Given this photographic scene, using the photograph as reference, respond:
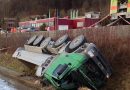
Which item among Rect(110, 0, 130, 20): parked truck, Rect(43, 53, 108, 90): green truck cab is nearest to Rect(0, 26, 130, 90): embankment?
Rect(43, 53, 108, 90): green truck cab

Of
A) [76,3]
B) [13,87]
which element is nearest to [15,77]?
[13,87]

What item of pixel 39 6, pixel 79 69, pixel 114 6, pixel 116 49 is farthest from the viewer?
pixel 39 6

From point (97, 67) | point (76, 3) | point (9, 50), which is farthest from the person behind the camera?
point (76, 3)

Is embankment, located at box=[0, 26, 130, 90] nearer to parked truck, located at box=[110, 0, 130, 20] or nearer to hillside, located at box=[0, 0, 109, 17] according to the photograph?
parked truck, located at box=[110, 0, 130, 20]

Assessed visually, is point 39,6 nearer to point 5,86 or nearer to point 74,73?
point 5,86

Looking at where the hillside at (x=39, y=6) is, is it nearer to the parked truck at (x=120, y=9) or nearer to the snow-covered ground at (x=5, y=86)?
the snow-covered ground at (x=5, y=86)

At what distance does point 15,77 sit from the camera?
64.7 feet

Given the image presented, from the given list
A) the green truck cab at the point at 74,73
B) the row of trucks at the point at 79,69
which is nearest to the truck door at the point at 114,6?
the row of trucks at the point at 79,69

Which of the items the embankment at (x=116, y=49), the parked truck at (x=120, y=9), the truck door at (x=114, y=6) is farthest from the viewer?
the truck door at (x=114, y=6)

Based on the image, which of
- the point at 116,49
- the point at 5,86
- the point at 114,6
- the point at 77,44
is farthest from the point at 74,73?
the point at 5,86

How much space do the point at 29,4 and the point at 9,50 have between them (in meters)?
73.6

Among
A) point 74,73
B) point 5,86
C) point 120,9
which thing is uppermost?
point 120,9

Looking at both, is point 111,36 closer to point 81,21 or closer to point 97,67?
point 97,67

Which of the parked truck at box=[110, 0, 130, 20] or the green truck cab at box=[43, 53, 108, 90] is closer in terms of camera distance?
the green truck cab at box=[43, 53, 108, 90]
